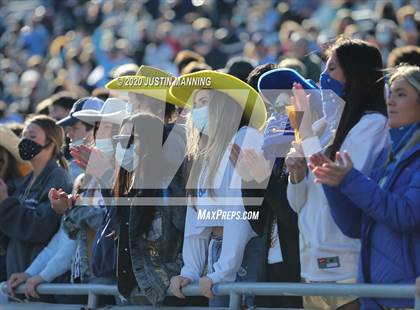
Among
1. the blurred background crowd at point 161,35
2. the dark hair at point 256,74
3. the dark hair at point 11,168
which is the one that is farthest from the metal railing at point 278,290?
the blurred background crowd at point 161,35

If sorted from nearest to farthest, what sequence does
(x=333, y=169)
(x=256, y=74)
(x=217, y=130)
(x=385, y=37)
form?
(x=333, y=169)
(x=217, y=130)
(x=256, y=74)
(x=385, y=37)

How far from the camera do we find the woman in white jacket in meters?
4.78

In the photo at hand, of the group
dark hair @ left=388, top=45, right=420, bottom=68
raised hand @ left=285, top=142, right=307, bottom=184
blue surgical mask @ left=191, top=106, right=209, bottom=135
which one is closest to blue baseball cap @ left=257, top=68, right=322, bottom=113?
blue surgical mask @ left=191, top=106, right=209, bottom=135

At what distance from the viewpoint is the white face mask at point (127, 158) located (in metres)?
5.60

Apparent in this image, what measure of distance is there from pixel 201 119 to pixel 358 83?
935mm

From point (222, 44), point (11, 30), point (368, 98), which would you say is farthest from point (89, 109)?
point (11, 30)

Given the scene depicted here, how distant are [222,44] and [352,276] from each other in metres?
9.99

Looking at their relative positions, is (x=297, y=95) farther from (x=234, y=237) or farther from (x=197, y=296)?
(x=197, y=296)

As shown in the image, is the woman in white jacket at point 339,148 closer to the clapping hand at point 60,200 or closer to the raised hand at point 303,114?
the raised hand at point 303,114

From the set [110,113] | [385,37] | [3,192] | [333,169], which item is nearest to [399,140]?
[333,169]

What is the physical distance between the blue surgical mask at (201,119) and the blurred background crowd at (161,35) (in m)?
3.01

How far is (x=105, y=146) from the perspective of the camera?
6062 millimetres

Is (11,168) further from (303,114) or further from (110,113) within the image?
(303,114)

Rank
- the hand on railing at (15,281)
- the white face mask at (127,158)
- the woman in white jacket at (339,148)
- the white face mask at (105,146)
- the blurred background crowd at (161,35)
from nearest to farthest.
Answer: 1. the woman in white jacket at (339,148)
2. the white face mask at (127,158)
3. the white face mask at (105,146)
4. the hand on railing at (15,281)
5. the blurred background crowd at (161,35)
